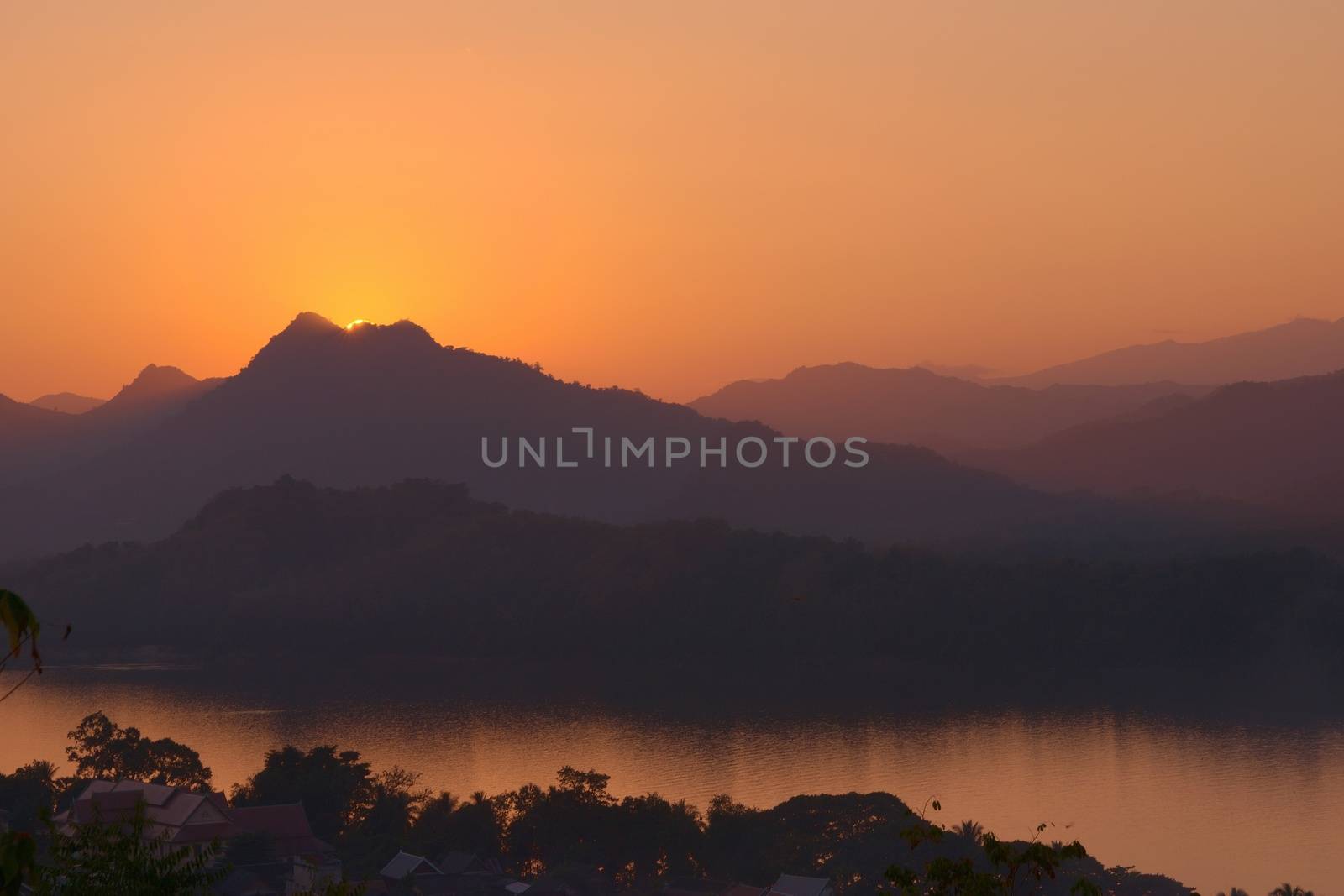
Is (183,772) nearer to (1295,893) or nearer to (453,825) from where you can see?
(453,825)

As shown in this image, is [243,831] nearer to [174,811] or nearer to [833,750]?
[174,811]

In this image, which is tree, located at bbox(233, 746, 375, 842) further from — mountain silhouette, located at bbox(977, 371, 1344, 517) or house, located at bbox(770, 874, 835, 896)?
mountain silhouette, located at bbox(977, 371, 1344, 517)

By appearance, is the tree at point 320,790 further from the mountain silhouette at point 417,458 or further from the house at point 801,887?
the mountain silhouette at point 417,458

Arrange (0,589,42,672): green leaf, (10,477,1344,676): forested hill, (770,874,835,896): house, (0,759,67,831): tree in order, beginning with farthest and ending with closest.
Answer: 1. (10,477,1344,676): forested hill
2. (0,759,67,831): tree
3. (770,874,835,896): house
4. (0,589,42,672): green leaf

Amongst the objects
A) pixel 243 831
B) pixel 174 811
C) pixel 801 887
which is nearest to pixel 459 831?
pixel 243 831

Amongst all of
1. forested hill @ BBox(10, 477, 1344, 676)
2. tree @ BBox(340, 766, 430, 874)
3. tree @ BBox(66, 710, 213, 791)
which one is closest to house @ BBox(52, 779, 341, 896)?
tree @ BBox(340, 766, 430, 874)

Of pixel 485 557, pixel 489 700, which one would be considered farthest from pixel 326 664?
pixel 485 557

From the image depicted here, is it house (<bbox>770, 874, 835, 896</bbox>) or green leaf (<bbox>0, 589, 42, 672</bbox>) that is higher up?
green leaf (<bbox>0, 589, 42, 672</bbox>)
